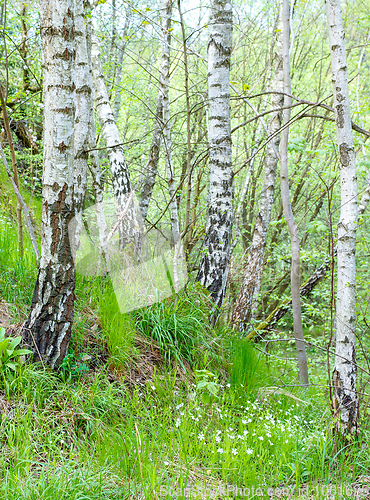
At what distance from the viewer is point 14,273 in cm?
324

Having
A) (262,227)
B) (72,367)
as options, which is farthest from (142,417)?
(262,227)

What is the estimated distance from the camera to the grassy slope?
1942 mm

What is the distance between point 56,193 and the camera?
2.50 meters

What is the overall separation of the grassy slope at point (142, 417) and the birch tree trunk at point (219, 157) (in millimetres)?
513

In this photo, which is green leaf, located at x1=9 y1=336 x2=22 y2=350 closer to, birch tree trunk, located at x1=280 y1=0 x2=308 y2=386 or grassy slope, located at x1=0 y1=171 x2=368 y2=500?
grassy slope, located at x1=0 y1=171 x2=368 y2=500

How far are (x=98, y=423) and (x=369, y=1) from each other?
11.3 m

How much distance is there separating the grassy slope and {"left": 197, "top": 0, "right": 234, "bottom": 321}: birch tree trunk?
513mm

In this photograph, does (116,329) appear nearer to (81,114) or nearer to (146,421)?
(146,421)

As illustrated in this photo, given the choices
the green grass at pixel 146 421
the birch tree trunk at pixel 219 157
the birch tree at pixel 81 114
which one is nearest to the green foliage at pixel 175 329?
the green grass at pixel 146 421

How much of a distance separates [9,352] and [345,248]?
257 centimetres

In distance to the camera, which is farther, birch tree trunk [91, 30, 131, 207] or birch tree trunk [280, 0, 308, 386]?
birch tree trunk [91, 30, 131, 207]

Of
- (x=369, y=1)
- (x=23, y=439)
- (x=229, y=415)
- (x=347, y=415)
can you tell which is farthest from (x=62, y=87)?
(x=369, y=1)

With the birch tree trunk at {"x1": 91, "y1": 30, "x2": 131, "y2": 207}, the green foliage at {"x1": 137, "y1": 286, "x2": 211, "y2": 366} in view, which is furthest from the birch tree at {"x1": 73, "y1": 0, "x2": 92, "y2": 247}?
the birch tree trunk at {"x1": 91, "y1": 30, "x2": 131, "y2": 207}

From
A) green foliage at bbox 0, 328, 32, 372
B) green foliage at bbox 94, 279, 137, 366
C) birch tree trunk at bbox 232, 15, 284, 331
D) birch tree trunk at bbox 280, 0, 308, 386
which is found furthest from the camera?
birch tree trunk at bbox 232, 15, 284, 331
